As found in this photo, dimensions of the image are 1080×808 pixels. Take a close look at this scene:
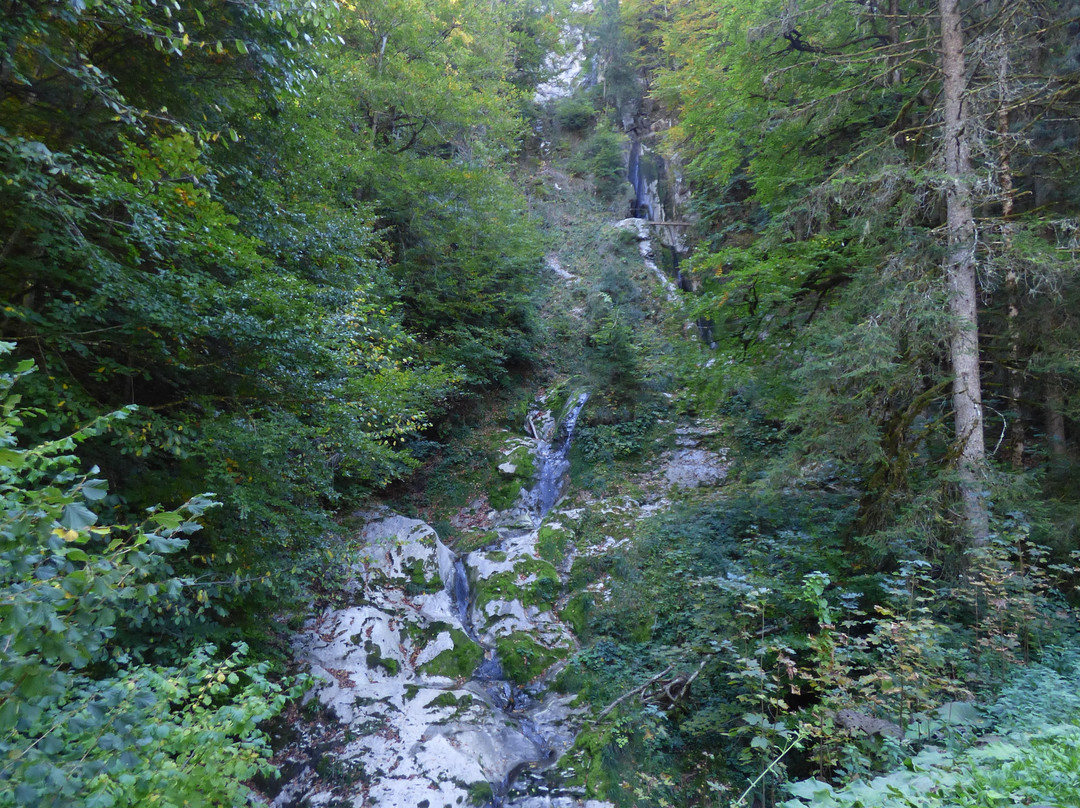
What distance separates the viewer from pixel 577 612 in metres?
8.31

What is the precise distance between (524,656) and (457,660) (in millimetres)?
987

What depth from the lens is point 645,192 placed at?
21.7 meters

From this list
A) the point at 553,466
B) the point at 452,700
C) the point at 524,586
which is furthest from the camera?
the point at 553,466

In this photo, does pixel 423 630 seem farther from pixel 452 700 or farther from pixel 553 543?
pixel 553 543

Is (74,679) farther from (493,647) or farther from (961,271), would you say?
(961,271)

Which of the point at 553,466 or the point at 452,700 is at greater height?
the point at 553,466

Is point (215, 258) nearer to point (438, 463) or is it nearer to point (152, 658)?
point (152, 658)

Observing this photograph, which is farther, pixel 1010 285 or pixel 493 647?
pixel 493 647

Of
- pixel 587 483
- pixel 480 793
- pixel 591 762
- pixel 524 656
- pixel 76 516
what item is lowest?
pixel 591 762

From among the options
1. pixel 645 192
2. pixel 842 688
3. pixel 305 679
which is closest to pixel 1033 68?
pixel 842 688

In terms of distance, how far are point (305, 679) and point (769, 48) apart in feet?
30.3

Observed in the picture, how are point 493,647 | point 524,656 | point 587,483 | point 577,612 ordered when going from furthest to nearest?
point 587,483 < point 577,612 < point 493,647 < point 524,656

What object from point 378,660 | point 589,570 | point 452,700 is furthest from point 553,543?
point 378,660

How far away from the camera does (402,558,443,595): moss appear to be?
8461mm
